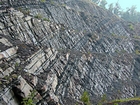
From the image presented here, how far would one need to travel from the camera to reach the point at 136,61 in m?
44.2

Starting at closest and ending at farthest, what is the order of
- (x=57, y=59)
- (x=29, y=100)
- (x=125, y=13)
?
(x=29, y=100) < (x=57, y=59) < (x=125, y=13)

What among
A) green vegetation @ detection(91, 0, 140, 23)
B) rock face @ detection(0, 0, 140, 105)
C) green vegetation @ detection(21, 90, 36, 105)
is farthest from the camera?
green vegetation @ detection(91, 0, 140, 23)

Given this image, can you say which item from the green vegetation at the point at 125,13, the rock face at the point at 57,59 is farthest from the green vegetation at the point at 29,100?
the green vegetation at the point at 125,13

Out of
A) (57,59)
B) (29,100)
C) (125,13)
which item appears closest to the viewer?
(29,100)

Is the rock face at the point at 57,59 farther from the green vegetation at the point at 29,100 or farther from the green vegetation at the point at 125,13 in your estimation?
the green vegetation at the point at 125,13

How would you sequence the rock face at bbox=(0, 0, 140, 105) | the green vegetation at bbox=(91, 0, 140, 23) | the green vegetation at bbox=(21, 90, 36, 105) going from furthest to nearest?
the green vegetation at bbox=(91, 0, 140, 23) < the rock face at bbox=(0, 0, 140, 105) < the green vegetation at bbox=(21, 90, 36, 105)

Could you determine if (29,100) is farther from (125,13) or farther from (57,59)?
(125,13)

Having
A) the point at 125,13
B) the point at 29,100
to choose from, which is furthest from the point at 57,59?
the point at 125,13

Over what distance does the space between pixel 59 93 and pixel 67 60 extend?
276 inches

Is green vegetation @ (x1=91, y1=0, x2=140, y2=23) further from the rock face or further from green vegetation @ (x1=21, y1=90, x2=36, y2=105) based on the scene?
green vegetation @ (x1=21, y1=90, x2=36, y2=105)

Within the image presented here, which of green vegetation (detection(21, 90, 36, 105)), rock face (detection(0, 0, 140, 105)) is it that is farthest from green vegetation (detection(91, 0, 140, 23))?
green vegetation (detection(21, 90, 36, 105))

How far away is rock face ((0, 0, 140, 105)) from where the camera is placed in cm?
1606

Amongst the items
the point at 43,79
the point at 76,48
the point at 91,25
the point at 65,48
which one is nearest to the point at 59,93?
the point at 43,79

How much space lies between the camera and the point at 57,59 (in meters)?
25.3
